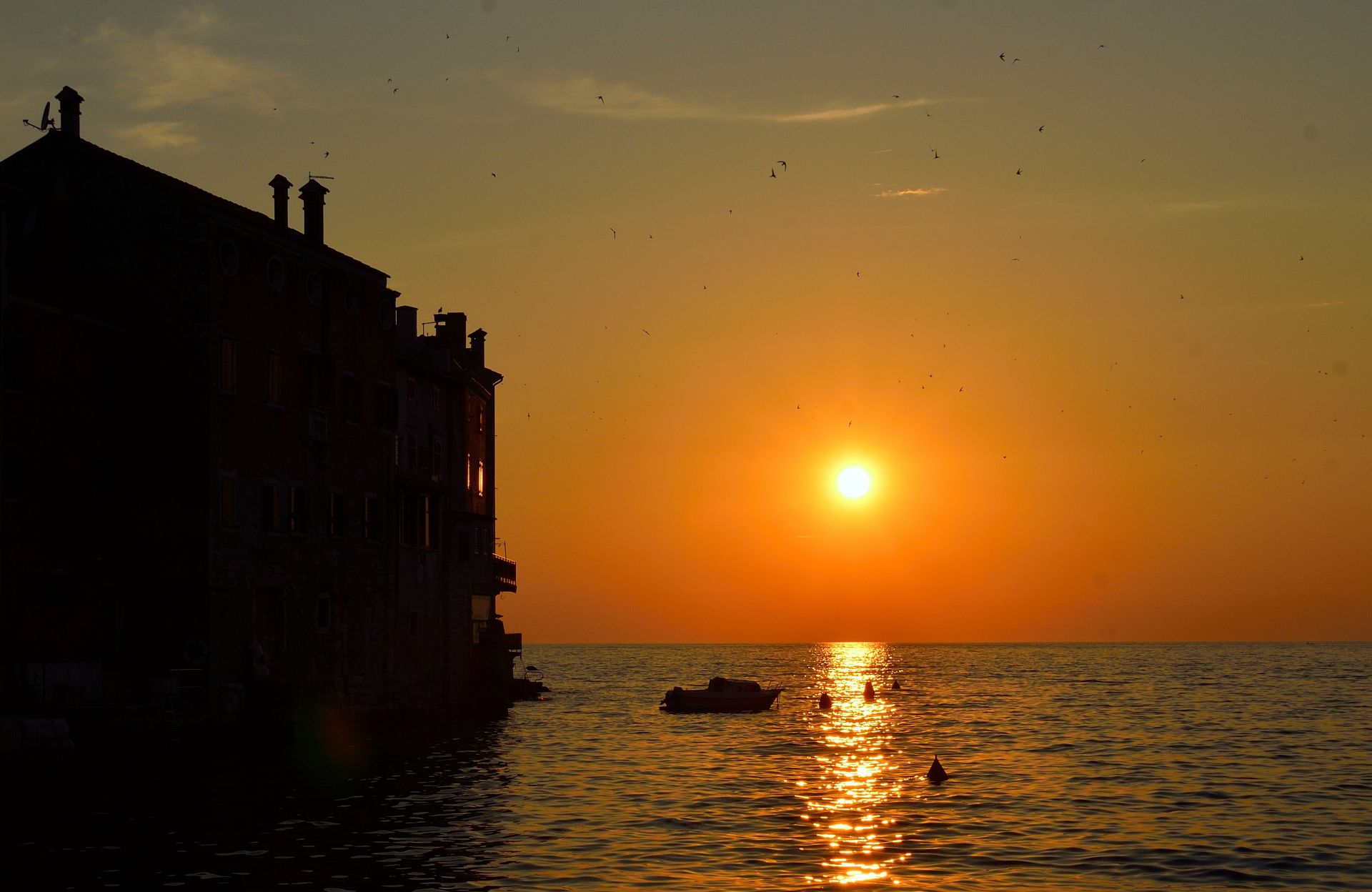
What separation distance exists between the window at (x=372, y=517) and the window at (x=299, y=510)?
5025 mm

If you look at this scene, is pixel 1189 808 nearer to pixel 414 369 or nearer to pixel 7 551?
pixel 7 551

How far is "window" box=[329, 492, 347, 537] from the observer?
57.0m

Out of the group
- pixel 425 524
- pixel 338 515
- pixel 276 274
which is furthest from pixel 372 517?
pixel 276 274

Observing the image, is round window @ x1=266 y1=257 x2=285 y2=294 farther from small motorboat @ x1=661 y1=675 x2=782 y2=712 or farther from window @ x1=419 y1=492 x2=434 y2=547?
small motorboat @ x1=661 y1=675 x2=782 y2=712

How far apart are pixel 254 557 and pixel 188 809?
50.0 ft

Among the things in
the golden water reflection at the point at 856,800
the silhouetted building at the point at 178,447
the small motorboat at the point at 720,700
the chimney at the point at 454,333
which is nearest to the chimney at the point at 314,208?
the silhouetted building at the point at 178,447

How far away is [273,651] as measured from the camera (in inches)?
2052

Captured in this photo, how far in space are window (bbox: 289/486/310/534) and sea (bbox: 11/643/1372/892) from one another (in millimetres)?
7323

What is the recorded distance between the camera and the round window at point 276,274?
52688mm

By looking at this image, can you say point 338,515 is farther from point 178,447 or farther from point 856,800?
point 856,800

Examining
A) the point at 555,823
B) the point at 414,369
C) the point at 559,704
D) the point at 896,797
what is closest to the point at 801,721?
the point at 559,704

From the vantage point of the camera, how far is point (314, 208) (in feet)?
202

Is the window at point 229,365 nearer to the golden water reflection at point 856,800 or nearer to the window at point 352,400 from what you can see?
the window at point 352,400

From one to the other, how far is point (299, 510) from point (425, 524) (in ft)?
44.0
